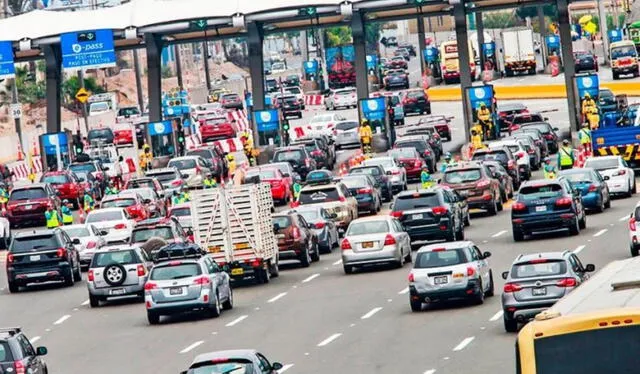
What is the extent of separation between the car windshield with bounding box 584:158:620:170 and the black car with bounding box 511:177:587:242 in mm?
8121

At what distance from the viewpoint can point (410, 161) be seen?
66.3 m

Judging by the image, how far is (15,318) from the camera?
41125mm

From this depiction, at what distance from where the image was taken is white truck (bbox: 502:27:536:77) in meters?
121

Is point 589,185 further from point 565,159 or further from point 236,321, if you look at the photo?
point 236,321

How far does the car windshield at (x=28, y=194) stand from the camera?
2393 inches

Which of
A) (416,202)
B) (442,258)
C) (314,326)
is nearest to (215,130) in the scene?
(416,202)

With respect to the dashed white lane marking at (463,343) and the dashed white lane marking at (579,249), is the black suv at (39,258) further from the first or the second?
the dashed white lane marking at (463,343)

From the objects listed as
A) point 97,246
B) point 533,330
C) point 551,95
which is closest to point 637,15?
point 551,95

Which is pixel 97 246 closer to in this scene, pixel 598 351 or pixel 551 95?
pixel 598 351

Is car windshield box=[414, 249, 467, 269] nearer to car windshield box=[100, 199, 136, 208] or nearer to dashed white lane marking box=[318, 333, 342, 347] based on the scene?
dashed white lane marking box=[318, 333, 342, 347]

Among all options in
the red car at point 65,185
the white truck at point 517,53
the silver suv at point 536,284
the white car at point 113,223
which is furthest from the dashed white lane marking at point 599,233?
the white truck at point 517,53

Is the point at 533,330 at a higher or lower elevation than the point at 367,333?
higher

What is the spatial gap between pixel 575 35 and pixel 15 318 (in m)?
132

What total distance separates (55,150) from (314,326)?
42.6 meters
